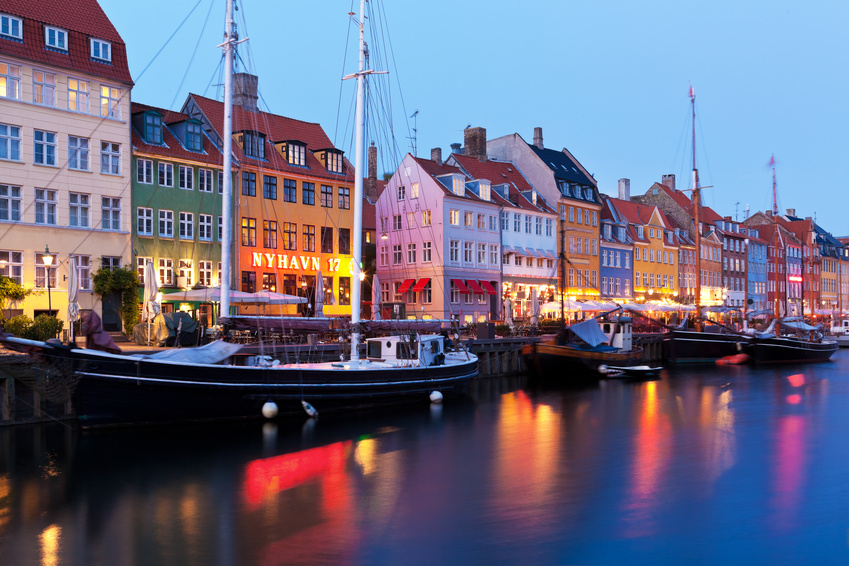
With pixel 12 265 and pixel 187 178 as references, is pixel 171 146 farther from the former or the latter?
pixel 12 265

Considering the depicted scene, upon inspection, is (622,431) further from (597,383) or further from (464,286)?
(464,286)

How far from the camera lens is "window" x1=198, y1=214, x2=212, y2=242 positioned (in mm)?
41531

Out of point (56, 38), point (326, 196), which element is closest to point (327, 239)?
point (326, 196)

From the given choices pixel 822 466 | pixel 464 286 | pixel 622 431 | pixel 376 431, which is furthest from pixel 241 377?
pixel 464 286

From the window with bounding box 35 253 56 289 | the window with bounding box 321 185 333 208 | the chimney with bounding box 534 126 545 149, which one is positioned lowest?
the window with bounding box 35 253 56 289

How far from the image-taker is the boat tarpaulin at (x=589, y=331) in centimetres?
4160

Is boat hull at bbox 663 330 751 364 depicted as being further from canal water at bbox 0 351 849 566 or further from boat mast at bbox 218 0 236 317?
boat mast at bbox 218 0 236 317

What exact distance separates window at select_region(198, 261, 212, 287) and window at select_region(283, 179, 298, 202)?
20.7ft

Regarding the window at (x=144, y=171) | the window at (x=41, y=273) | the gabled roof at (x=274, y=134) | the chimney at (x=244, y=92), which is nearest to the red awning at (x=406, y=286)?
the gabled roof at (x=274, y=134)

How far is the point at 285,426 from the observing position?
23.8 metres

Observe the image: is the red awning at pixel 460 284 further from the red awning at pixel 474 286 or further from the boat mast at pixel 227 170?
the boat mast at pixel 227 170

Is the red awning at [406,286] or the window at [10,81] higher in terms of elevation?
the window at [10,81]

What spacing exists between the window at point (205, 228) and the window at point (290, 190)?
503cm

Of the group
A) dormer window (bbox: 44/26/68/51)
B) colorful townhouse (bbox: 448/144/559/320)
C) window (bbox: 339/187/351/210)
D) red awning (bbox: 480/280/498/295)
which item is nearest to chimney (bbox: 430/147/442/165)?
colorful townhouse (bbox: 448/144/559/320)
